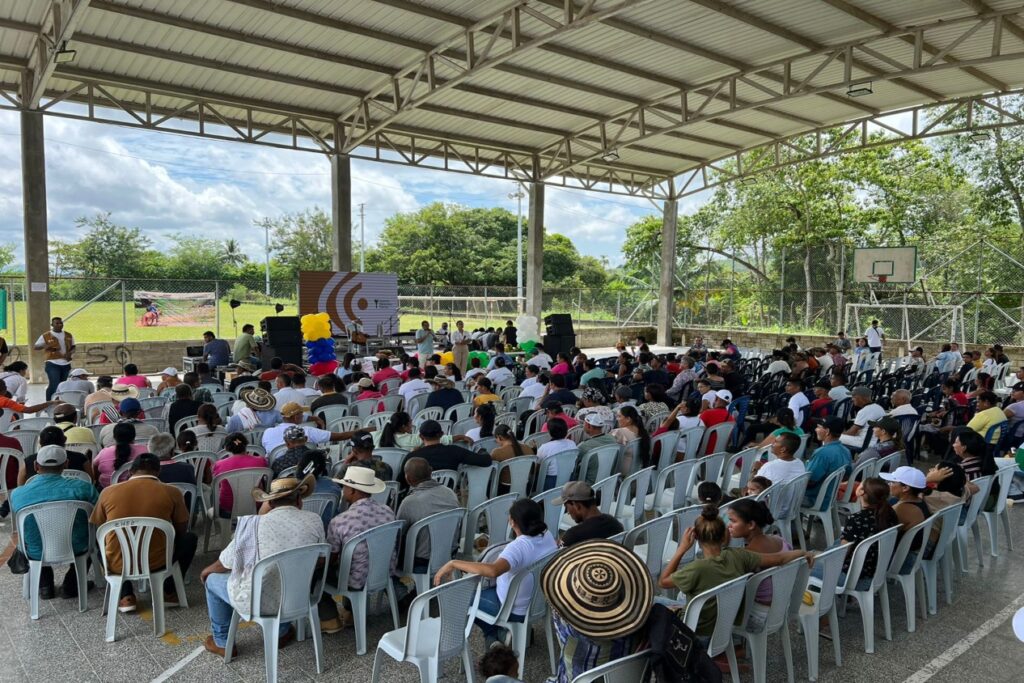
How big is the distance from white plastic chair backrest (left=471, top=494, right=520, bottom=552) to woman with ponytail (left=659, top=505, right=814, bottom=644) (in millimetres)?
1085

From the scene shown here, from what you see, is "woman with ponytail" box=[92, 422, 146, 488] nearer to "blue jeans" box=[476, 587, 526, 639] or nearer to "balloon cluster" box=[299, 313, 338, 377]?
"blue jeans" box=[476, 587, 526, 639]

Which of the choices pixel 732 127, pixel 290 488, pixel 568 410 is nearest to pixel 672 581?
pixel 290 488

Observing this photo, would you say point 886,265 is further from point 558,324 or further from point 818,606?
point 818,606

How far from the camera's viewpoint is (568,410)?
723 cm

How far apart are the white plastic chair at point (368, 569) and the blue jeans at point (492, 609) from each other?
1.87 feet

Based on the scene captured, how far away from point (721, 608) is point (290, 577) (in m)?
1.89

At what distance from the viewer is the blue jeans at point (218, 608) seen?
3275mm

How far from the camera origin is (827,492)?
4895 millimetres

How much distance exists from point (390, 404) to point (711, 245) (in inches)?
1171

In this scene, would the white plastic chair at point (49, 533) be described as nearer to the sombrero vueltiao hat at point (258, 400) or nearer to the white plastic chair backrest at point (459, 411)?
the sombrero vueltiao hat at point (258, 400)

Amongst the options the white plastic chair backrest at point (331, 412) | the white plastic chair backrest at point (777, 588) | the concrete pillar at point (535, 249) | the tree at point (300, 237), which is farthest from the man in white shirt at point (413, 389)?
the tree at point (300, 237)

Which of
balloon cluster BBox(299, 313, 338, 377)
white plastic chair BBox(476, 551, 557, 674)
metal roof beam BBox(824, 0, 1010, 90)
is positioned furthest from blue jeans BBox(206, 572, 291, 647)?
metal roof beam BBox(824, 0, 1010, 90)

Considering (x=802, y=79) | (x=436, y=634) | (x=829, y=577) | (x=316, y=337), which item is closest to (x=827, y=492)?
(x=829, y=577)

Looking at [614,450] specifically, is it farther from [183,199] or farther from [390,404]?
[183,199]
